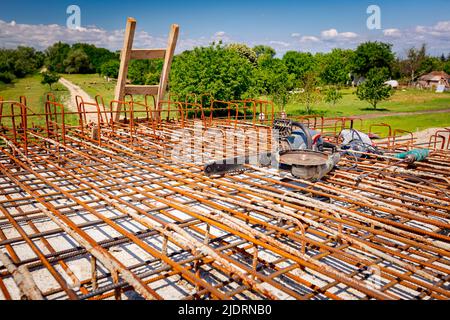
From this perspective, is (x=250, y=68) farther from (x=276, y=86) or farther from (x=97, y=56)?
(x=97, y=56)

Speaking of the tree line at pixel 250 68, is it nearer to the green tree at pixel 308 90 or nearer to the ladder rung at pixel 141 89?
the green tree at pixel 308 90

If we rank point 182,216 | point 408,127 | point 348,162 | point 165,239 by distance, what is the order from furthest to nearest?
point 408,127 < point 348,162 < point 182,216 < point 165,239

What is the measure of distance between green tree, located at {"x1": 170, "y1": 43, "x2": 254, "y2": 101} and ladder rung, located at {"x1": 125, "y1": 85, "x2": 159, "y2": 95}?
57.3 feet

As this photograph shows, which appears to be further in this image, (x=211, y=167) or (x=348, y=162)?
(x=348, y=162)

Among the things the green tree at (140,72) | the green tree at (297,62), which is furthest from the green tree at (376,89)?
the green tree at (140,72)

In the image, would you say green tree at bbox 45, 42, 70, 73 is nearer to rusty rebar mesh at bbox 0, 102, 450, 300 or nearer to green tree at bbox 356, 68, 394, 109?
green tree at bbox 356, 68, 394, 109

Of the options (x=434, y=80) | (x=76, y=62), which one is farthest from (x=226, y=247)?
(x=76, y=62)

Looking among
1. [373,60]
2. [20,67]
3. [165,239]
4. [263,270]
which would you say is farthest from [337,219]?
[20,67]

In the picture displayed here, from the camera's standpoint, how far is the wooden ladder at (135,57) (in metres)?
12.5

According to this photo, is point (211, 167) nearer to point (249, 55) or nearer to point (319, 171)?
point (319, 171)

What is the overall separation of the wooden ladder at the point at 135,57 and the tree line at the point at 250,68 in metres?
17.2

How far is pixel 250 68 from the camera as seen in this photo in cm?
3478

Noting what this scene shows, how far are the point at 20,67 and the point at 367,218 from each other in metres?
100

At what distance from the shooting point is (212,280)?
479cm
